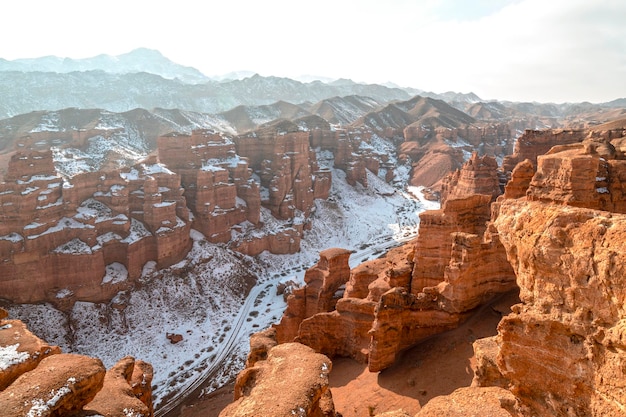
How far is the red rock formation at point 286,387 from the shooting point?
11.2 m

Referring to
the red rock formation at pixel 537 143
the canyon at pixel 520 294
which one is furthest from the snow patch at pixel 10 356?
the red rock formation at pixel 537 143

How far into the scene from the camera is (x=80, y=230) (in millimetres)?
36000

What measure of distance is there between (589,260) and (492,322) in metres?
10.9

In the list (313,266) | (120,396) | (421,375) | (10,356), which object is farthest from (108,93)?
(421,375)

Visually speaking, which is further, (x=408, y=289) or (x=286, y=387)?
(x=408, y=289)

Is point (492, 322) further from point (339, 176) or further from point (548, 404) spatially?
point (339, 176)

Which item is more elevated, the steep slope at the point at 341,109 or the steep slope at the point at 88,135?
the steep slope at the point at 341,109

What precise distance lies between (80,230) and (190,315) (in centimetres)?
1236

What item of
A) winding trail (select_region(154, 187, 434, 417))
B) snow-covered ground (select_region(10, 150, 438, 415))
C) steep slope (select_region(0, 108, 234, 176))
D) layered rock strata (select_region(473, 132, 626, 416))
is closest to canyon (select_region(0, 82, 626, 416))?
layered rock strata (select_region(473, 132, 626, 416))

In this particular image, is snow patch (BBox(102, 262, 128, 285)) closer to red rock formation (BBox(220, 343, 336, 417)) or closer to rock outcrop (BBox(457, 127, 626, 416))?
red rock formation (BBox(220, 343, 336, 417))

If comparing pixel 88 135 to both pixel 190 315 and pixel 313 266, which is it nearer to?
pixel 190 315

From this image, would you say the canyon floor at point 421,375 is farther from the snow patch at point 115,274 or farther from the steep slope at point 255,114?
the steep slope at point 255,114

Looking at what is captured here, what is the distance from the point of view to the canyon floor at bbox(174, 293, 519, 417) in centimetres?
1612

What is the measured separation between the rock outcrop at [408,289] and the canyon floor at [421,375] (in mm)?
550
